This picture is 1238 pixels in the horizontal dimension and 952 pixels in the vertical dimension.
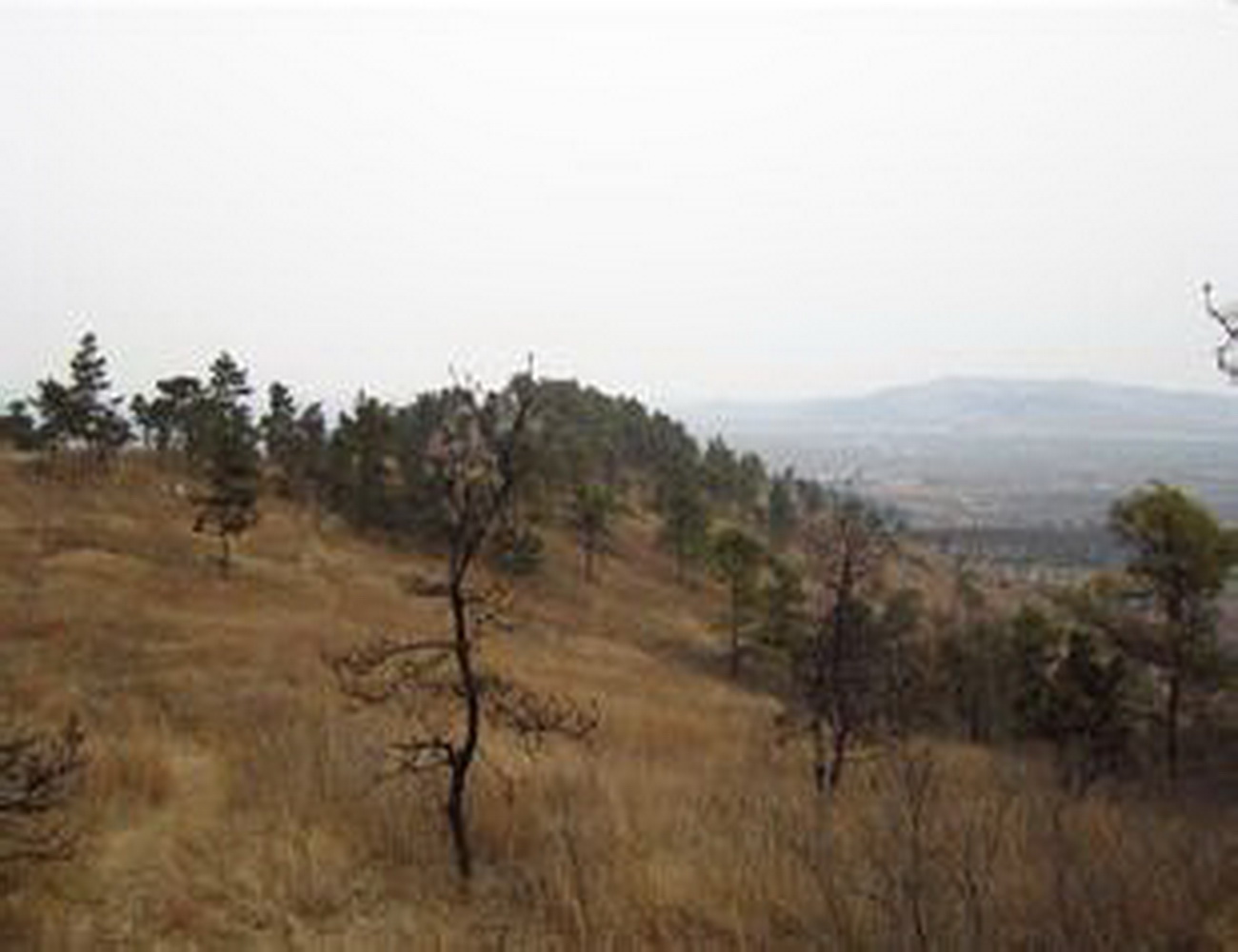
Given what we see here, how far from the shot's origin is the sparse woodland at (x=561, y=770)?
6.52 m

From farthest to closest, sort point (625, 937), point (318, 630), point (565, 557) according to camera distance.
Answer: point (565, 557) < point (318, 630) < point (625, 937)

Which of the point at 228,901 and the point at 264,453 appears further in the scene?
the point at 264,453

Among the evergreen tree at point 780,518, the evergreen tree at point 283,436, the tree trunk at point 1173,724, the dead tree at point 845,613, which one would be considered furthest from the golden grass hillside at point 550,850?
the evergreen tree at point 780,518

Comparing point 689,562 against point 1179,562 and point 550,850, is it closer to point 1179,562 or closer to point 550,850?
point 1179,562

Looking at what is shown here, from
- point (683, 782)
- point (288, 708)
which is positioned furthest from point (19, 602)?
point (683, 782)

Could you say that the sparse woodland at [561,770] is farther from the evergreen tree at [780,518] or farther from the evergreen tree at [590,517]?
the evergreen tree at [780,518]

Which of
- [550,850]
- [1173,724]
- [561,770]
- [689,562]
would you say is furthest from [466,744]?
[689,562]

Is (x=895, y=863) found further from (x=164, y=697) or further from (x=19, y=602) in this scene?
(x=19, y=602)

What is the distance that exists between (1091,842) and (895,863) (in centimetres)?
184

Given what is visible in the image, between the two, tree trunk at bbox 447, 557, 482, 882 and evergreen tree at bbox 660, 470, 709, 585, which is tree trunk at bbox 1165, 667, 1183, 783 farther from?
evergreen tree at bbox 660, 470, 709, 585

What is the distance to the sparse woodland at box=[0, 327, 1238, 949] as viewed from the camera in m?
6.52

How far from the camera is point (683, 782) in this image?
36.9 feet

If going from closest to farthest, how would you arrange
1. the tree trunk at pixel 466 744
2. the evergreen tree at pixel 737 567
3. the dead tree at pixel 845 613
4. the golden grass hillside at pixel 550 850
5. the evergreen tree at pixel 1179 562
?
the golden grass hillside at pixel 550 850
the tree trunk at pixel 466 744
the dead tree at pixel 845 613
the evergreen tree at pixel 1179 562
the evergreen tree at pixel 737 567

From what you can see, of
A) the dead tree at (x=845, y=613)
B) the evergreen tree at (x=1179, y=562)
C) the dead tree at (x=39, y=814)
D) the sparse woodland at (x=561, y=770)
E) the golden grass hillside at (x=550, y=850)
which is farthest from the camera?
the evergreen tree at (x=1179, y=562)
